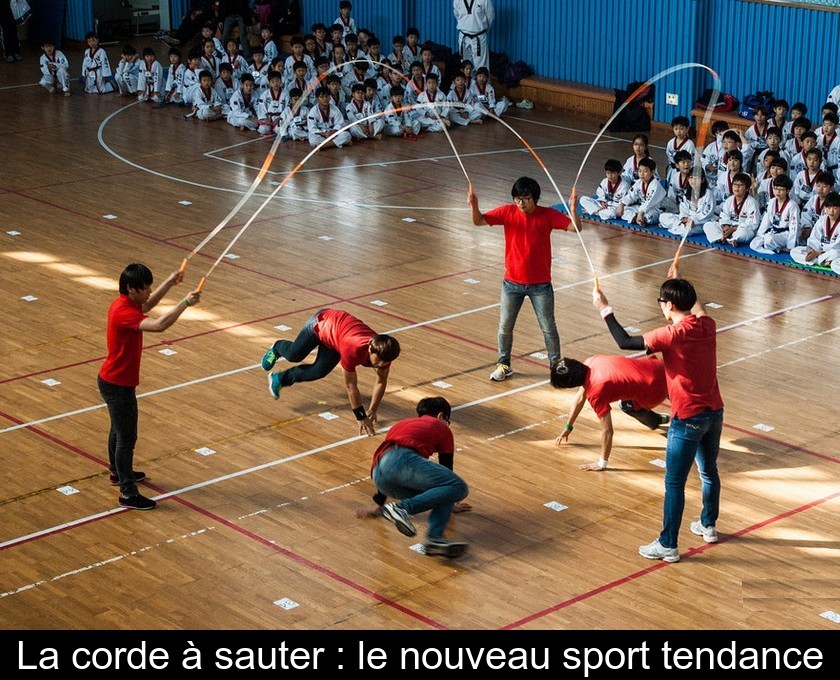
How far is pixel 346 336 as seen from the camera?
9203 millimetres

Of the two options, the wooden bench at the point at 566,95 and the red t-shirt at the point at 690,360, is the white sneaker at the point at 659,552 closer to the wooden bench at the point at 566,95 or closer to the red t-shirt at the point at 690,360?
the red t-shirt at the point at 690,360

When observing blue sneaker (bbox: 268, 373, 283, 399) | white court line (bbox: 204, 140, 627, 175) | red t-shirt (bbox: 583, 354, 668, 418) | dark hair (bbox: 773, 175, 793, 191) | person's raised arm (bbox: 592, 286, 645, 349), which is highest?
person's raised arm (bbox: 592, 286, 645, 349)

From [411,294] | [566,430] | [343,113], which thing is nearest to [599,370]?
[566,430]

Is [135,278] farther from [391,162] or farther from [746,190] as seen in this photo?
[391,162]

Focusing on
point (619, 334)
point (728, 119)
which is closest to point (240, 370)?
point (619, 334)

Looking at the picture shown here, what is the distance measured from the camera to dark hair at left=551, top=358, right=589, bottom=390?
8727mm

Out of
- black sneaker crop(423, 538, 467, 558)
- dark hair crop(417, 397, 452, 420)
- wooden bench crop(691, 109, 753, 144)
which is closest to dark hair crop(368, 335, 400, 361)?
dark hair crop(417, 397, 452, 420)

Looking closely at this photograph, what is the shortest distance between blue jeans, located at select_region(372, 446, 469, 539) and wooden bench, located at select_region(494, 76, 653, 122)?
14193mm

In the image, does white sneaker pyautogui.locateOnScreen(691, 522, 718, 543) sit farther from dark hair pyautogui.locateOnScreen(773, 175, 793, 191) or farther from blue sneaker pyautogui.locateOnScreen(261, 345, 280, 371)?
dark hair pyautogui.locateOnScreen(773, 175, 793, 191)

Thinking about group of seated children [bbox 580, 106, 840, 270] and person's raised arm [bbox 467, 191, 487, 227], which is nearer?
person's raised arm [bbox 467, 191, 487, 227]

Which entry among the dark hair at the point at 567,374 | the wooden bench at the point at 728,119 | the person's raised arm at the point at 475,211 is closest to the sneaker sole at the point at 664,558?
the dark hair at the point at 567,374

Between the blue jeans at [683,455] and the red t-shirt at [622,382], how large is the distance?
1179 millimetres

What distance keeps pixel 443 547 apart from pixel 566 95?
15067mm

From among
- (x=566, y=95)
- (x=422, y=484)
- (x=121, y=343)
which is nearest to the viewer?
(x=422, y=484)
